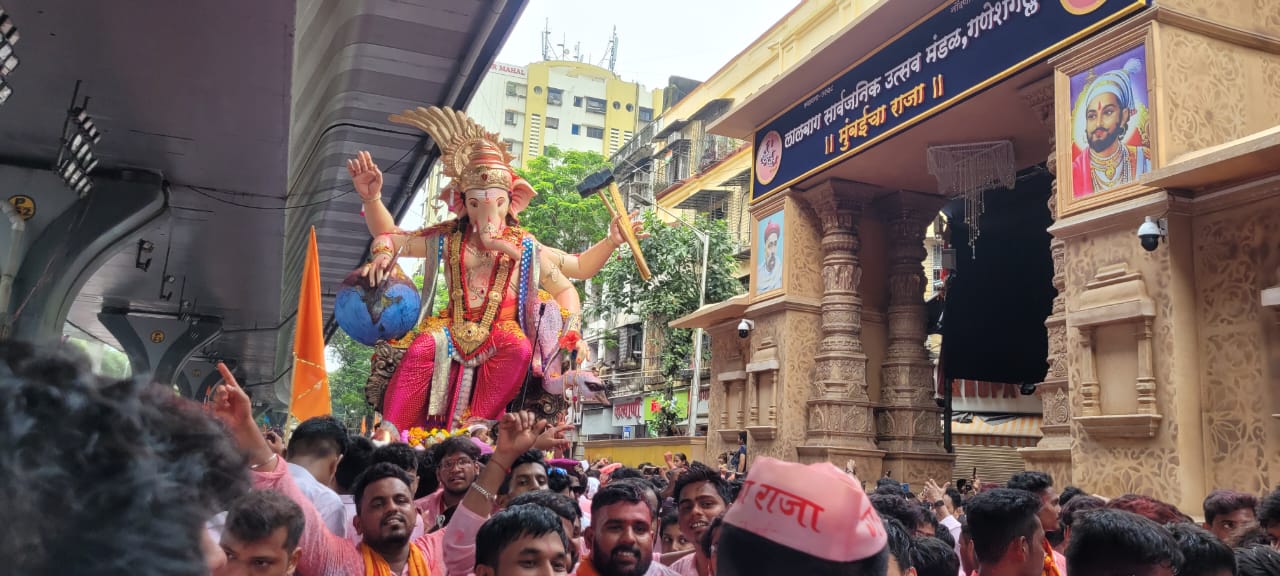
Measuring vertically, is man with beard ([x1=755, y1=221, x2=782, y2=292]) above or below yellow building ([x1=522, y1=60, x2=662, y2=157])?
below

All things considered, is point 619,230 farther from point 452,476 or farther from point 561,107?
point 561,107

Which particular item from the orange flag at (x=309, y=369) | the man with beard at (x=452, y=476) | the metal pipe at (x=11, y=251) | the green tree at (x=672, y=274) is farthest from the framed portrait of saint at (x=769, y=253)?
the green tree at (x=672, y=274)

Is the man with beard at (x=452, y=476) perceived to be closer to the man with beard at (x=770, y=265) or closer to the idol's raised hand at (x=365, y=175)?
the idol's raised hand at (x=365, y=175)

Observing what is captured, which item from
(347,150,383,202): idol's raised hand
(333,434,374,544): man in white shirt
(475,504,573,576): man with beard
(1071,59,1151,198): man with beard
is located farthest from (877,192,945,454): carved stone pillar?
(475,504,573,576): man with beard

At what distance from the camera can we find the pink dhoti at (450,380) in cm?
781

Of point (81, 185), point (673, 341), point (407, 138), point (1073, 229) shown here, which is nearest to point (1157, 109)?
point (1073, 229)

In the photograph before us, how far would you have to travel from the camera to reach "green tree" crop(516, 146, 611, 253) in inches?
1017

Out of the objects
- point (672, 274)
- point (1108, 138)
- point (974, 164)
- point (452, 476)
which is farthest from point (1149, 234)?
point (672, 274)

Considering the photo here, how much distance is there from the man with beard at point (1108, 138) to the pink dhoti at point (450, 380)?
16.5ft

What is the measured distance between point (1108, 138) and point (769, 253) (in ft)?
19.6

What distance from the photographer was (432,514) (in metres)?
5.14

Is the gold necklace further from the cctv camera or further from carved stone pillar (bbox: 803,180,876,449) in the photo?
carved stone pillar (bbox: 803,180,876,449)

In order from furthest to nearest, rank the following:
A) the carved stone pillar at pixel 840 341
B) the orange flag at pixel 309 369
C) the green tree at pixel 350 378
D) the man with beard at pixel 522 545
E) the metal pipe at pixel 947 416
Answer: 1. the green tree at pixel 350 378
2. the metal pipe at pixel 947 416
3. the carved stone pillar at pixel 840 341
4. the orange flag at pixel 309 369
5. the man with beard at pixel 522 545

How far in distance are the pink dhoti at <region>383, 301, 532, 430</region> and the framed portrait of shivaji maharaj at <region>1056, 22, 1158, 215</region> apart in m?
5.00
